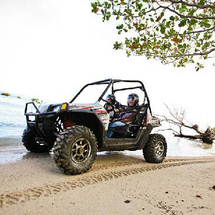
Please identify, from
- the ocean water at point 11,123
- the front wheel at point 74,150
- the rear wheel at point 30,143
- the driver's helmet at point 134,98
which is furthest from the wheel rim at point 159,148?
the ocean water at point 11,123

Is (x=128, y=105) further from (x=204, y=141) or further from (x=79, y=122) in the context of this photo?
(x=204, y=141)

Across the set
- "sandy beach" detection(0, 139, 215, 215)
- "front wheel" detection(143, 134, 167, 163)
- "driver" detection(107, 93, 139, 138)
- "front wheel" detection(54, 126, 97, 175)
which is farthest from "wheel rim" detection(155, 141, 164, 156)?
"front wheel" detection(54, 126, 97, 175)

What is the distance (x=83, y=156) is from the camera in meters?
3.12

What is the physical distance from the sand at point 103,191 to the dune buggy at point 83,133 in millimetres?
324

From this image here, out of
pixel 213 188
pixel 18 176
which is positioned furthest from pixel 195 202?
pixel 18 176

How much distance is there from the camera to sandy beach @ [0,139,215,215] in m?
1.92

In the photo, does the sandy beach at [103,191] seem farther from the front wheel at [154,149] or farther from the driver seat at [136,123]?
the driver seat at [136,123]

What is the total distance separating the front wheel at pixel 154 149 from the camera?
4.27m

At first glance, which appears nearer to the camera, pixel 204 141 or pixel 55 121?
pixel 55 121

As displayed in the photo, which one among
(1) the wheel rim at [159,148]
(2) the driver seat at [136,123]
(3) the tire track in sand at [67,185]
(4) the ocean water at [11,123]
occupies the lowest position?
(4) the ocean water at [11,123]

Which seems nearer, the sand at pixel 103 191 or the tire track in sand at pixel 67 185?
the sand at pixel 103 191

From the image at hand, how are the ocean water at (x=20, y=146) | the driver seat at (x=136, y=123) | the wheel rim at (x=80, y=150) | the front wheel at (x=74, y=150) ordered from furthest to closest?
the driver seat at (x=136, y=123)
the ocean water at (x=20, y=146)
the wheel rim at (x=80, y=150)
the front wheel at (x=74, y=150)

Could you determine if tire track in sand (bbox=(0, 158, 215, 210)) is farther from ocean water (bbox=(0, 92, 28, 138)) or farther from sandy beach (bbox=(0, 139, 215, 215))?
ocean water (bbox=(0, 92, 28, 138))

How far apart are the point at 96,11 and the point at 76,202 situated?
3783mm
